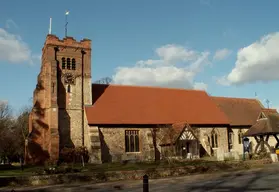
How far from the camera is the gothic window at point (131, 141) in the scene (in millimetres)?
37469

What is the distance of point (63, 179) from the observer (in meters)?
19.6

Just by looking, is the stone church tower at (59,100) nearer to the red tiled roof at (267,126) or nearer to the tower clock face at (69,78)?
the tower clock face at (69,78)

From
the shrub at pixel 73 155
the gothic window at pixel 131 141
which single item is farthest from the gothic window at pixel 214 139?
the shrub at pixel 73 155

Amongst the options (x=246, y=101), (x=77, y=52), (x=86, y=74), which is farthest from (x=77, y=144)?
(x=246, y=101)

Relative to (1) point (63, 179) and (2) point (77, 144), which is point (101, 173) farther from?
(2) point (77, 144)

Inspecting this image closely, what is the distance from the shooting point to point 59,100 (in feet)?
122

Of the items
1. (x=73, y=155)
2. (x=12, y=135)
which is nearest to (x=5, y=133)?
(x=12, y=135)

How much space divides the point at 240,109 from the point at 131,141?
18.8m

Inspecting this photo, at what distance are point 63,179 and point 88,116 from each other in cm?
1742

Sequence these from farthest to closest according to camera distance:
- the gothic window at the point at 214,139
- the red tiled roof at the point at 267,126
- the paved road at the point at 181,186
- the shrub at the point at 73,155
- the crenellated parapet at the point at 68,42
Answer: the gothic window at the point at 214,139 → the crenellated parapet at the point at 68,42 → the shrub at the point at 73,155 → the red tiled roof at the point at 267,126 → the paved road at the point at 181,186

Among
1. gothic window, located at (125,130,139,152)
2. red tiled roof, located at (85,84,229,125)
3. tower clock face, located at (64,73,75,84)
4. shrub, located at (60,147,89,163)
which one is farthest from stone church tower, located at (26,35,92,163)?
gothic window, located at (125,130,139,152)

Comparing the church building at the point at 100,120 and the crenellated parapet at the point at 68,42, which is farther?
the crenellated parapet at the point at 68,42

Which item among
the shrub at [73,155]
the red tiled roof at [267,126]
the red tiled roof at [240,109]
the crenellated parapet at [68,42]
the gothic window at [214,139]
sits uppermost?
the crenellated parapet at [68,42]

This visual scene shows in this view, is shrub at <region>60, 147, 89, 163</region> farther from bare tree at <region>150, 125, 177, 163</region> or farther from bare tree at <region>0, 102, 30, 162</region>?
bare tree at <region>0, 102, 30, 162</region>
